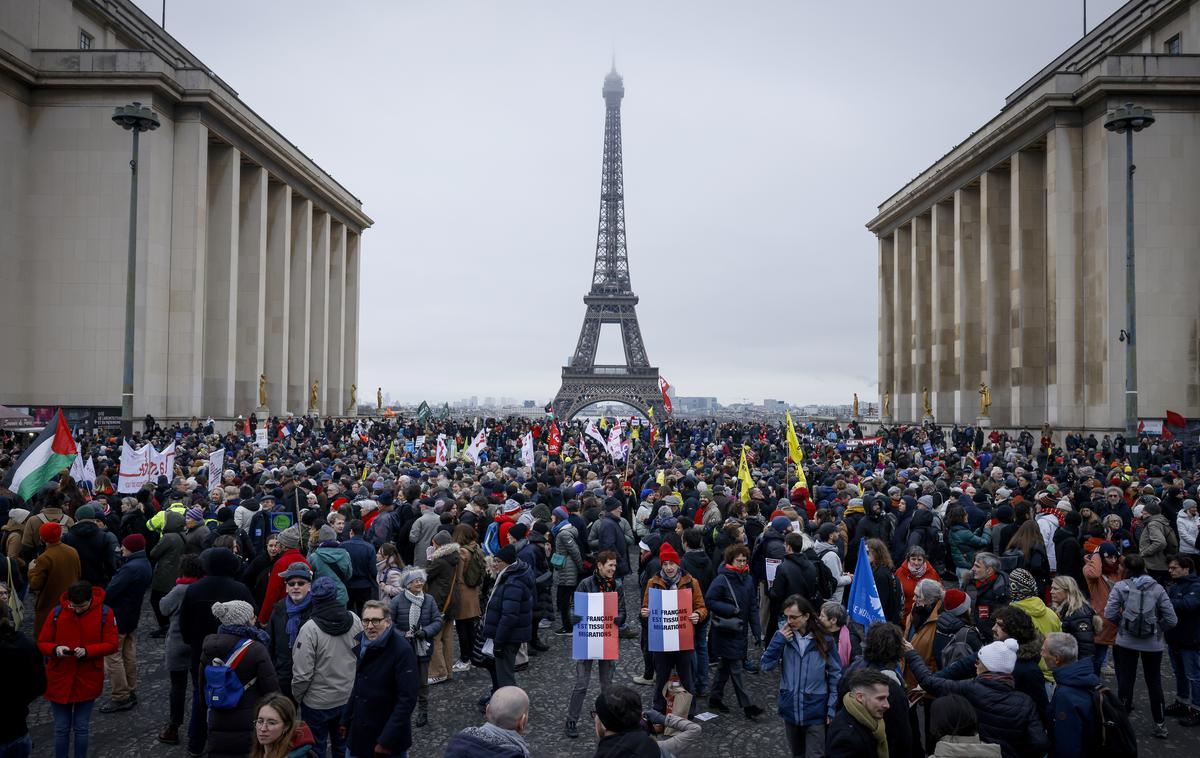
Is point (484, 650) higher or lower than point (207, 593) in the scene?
lower

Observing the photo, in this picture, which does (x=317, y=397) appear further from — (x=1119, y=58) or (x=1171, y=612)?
(x=1171, y=612)

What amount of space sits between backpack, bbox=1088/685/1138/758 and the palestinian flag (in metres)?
12.2

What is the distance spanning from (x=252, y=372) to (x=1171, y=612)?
1628 inches

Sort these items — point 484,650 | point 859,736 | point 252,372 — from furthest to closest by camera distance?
point 252,372 → point 484,650 → point 859,736

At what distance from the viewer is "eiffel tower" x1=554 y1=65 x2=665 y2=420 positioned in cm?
8088

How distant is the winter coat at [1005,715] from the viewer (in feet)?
15.9

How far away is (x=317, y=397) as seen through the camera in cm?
5138

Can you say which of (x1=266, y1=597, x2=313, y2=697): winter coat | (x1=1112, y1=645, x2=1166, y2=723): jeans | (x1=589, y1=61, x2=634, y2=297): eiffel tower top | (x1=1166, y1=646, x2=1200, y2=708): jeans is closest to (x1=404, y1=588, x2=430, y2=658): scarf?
(x1=266, y1=597, x2=313, y2=697): winter coat

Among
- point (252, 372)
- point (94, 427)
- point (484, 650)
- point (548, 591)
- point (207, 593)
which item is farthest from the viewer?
point (252, 372)

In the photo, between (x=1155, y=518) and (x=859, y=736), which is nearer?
(x=859, y=736)

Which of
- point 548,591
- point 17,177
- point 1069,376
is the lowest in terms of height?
point 548,591

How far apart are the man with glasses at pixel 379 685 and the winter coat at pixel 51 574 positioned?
388 centimetres

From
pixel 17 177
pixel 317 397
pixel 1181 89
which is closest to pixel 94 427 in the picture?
pixel 17 177

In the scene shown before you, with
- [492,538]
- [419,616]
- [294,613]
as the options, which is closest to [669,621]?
[419,616]
